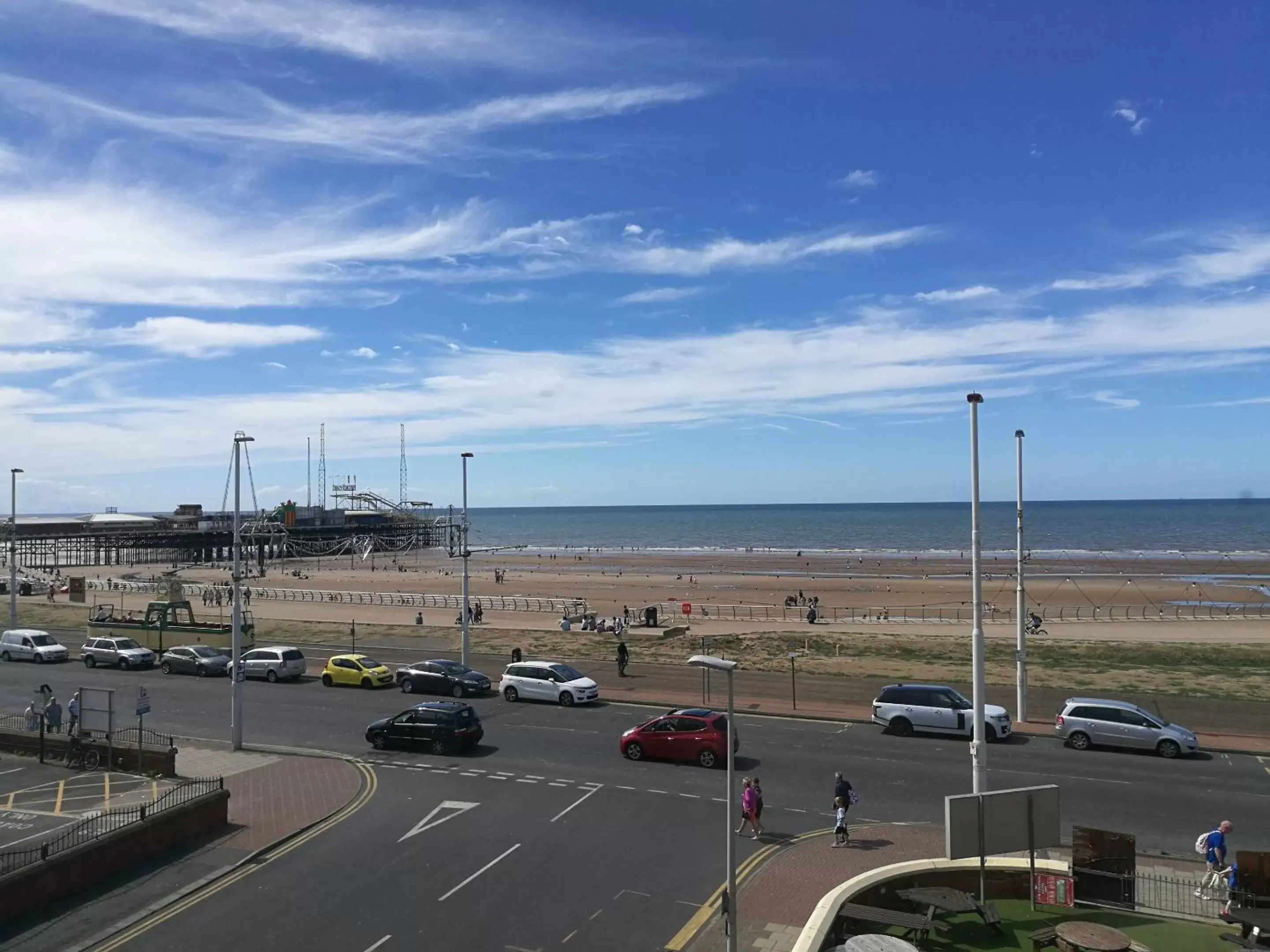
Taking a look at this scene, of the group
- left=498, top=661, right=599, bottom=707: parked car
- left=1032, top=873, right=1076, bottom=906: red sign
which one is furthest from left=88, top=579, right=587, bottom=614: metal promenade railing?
left=1032, top=873, right=1076, bottom=906: red sign

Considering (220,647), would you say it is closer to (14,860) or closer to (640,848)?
(14,860)

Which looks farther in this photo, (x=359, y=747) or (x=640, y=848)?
(x=359, y=747)

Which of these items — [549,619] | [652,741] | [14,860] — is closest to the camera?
[14,860]

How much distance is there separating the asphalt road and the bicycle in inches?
188

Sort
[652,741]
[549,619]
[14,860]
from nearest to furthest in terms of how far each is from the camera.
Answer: [14,860] → [652,741] → [549,619]

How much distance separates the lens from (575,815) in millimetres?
19000

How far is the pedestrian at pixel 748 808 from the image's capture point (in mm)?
17641

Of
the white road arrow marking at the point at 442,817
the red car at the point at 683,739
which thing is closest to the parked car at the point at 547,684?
the red car at the point at 683,739

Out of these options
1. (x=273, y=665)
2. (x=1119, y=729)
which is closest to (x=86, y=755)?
Result: (x=273, y=665)

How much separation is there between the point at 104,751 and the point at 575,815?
12415mm

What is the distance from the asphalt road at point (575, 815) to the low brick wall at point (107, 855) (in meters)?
2.33

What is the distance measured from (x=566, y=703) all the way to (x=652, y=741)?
8.06m

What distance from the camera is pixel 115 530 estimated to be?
155125mm

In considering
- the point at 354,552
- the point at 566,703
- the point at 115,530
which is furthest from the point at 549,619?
the point at 115,530
